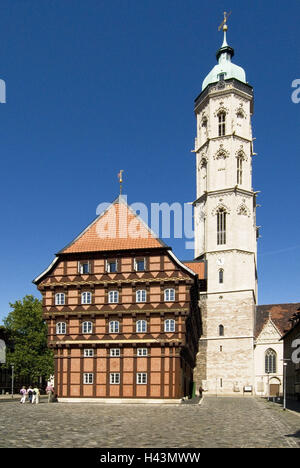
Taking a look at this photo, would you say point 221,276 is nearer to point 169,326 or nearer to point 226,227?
point 226,227

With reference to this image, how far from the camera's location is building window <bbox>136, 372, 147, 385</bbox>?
1515 inches

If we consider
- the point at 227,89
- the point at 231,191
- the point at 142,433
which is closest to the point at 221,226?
the point at 231,191

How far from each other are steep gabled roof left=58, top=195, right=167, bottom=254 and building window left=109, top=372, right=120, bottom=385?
950cm

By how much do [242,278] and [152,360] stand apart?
3505 cm

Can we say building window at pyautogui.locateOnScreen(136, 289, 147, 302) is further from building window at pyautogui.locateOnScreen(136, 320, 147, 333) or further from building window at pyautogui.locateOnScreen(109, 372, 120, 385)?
building window at pyautogui.locateOnScreen(109, 372, 120, 385)

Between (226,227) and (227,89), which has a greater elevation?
(227,89)

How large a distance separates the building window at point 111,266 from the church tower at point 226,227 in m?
32.8

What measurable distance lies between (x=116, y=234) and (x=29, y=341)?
2280cm

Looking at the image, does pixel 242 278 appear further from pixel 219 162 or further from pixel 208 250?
pixel 219 162

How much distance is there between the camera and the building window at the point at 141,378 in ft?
126

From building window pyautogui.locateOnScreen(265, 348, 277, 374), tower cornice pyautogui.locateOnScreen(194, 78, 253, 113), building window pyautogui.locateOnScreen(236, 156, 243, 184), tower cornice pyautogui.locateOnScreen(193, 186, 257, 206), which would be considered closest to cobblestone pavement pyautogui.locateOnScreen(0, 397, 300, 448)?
building window pyautogui.locateOnScreen(265, 348, 277, 374)

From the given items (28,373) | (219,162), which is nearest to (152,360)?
(28,373)

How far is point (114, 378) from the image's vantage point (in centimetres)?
3909
